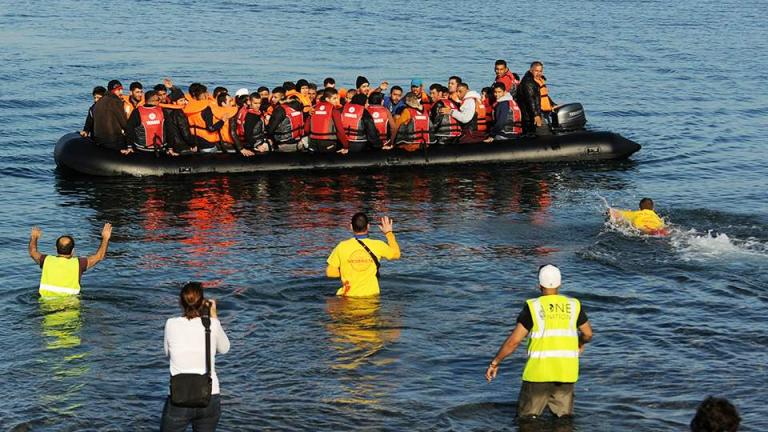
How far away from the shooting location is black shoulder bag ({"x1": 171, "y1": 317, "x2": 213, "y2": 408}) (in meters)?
9.34

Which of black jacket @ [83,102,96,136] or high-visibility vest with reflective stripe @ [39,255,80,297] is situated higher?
black jacket @ [83,102,96,136]

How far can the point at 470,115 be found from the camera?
78.4ft

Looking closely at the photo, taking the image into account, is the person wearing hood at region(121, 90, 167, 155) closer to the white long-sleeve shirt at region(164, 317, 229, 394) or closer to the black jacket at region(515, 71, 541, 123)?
the black jacket at region(515, 71, 541, 123)

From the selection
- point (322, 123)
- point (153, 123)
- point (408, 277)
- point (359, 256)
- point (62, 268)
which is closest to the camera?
point (359, 256)

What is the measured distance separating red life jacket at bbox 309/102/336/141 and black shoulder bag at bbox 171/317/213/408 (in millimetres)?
14046

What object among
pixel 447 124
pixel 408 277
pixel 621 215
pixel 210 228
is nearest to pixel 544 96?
pixel 447 124

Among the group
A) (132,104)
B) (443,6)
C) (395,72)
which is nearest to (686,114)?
(395,72)

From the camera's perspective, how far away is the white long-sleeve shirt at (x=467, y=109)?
23.8m

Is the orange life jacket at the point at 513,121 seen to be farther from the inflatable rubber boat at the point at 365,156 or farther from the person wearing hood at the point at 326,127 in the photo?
the person wearing hood at the point at 326,127

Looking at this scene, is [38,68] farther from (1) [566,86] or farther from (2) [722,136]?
(2) [722,136]

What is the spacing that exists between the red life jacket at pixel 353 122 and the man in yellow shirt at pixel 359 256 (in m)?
9.21

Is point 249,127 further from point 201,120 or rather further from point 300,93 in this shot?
point 300,93

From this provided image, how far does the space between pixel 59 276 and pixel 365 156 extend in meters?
10.1

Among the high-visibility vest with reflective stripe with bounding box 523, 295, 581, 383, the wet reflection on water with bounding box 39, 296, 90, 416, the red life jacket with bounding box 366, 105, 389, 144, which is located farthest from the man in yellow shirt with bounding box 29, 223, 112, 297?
the red life jacket with bounding box 366, 105, 389, 144
